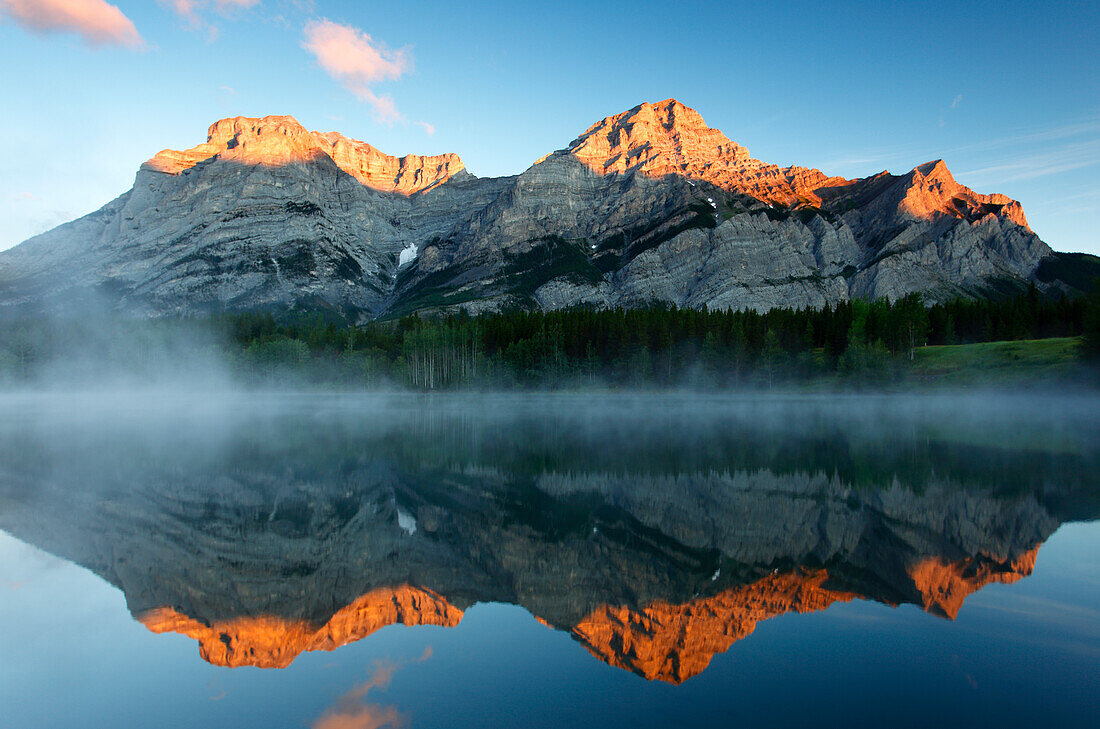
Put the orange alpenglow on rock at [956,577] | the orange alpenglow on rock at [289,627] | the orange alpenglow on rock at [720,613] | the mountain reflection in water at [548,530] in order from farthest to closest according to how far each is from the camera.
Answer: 1. the orange alpenglow on rock at [956,577]
2. the mountain reflection in water at [548,530]
3. the orange alpenglow on rock at [289,627]
4. the orange alpenglow on rock at [720,613]

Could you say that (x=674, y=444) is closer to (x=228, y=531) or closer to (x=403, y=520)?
(x=403, y=520)

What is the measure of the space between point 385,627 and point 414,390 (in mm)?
110922

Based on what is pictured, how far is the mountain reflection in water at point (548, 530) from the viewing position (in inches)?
453

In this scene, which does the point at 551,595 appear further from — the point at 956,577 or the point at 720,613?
the point at 956,577

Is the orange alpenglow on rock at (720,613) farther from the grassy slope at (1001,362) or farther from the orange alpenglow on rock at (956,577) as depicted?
the grassy slope at (1001,362)

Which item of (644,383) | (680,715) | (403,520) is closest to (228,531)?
(403,520)

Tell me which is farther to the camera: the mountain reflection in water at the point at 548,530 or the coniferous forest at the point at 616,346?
the coniferous forest at the point at 616,346

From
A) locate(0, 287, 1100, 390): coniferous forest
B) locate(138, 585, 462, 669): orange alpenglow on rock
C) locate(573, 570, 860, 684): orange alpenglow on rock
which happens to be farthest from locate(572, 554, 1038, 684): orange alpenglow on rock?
locate(0, 287, 1100, 390): coniferous forest

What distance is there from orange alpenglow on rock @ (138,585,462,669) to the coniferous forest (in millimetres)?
90597

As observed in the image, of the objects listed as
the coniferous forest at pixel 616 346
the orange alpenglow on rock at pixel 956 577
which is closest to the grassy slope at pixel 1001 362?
the coniferous forest at pixel 616 346

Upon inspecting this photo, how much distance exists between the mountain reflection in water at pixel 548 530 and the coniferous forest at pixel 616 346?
216 feet

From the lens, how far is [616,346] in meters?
111

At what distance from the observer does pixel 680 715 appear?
8023mm

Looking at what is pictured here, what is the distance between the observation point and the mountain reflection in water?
1152 cm
